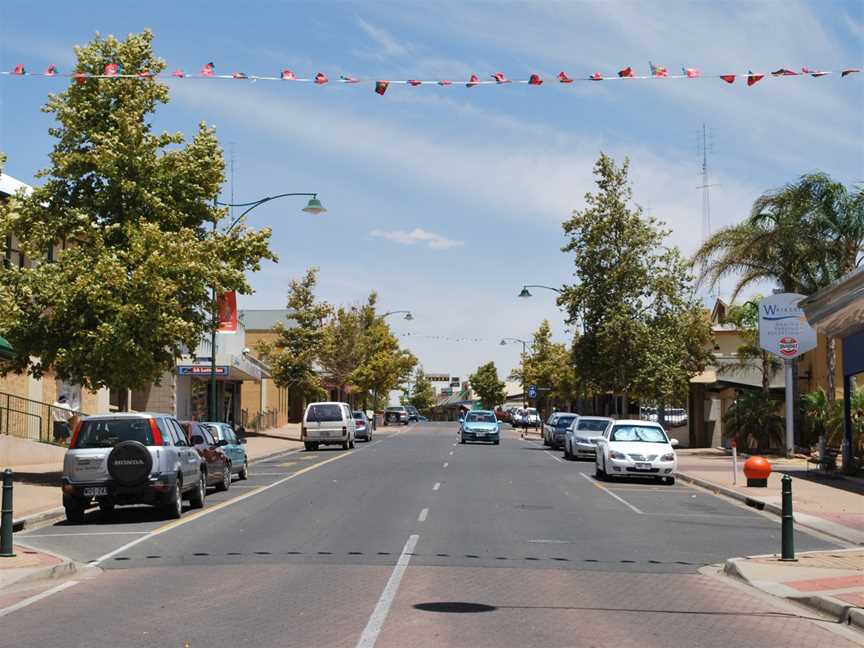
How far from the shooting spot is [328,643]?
27.4 ft

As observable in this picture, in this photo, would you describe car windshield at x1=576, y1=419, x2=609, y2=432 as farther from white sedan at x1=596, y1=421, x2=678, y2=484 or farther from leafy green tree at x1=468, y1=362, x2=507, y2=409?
leafy green tree at x1=468, y1=362, x2=507, y2=409

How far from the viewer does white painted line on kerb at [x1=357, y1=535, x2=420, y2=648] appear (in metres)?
8.50

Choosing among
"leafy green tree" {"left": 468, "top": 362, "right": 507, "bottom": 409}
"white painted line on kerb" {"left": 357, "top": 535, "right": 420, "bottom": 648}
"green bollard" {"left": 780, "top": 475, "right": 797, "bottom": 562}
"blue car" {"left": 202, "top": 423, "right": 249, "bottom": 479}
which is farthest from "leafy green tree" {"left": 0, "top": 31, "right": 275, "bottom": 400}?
"leafy green tree" {"left": 468, "top": 362, "right": 507, "bottom": 409}

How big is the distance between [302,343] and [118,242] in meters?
34.2

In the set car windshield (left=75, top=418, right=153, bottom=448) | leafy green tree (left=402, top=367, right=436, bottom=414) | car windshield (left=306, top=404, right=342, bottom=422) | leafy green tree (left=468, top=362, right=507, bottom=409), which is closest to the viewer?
car windshield (left=75, top=418, right=153, bottom=448)

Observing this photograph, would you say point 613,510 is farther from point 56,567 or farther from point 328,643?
point 328,643

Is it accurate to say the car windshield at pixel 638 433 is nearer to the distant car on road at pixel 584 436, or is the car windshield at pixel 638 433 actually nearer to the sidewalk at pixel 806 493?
the sidewalk at pixel 806 493

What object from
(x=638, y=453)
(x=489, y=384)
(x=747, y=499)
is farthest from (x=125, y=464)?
(x=489, y=384)

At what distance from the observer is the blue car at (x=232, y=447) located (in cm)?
2608

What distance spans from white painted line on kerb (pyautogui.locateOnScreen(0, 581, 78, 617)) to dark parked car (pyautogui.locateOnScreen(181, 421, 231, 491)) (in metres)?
9.43

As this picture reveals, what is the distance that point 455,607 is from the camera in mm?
9953

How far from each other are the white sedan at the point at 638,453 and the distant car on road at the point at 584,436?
9176mm

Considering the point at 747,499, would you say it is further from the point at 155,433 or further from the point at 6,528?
the point at 6,528

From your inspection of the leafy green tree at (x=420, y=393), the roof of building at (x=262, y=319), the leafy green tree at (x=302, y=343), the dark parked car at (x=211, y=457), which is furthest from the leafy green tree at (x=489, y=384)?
the dark parked car at (x=211, y=457)
